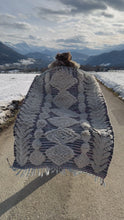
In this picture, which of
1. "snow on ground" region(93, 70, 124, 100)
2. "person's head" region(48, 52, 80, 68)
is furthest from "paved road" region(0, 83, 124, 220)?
"snow on ground" region(93, 70, 124, 100)

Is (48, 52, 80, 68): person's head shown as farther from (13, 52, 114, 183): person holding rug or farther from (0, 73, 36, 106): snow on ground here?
(0, 73, 36, 106): snow on ground

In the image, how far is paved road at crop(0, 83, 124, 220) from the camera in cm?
230

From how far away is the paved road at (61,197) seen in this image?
7.55 feet

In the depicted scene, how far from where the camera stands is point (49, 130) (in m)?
2.61

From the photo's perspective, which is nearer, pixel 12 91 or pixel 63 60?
pixel 63 60

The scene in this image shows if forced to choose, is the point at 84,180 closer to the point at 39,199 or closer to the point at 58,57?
the point at 39,199

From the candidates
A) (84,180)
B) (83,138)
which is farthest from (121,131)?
(83,138)

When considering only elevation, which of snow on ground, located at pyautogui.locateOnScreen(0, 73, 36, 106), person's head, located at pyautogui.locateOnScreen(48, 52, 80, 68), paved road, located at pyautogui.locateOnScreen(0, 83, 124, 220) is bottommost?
paved road, located at pyautogui.locateOnScreen(0, 83, 124, 220)

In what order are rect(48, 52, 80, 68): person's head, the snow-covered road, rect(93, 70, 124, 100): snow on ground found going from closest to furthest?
rect(48, 52, 80, 68): person's head, the snow-covered road, rect(93, 70, 124, 100): snow on ground

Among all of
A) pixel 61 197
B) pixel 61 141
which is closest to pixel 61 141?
pixel 61 141

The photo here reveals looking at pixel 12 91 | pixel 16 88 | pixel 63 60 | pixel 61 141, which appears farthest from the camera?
pixel 16 88

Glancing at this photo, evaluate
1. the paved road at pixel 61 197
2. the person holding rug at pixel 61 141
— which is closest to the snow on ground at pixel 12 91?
the person holding rug at pixel 61 141

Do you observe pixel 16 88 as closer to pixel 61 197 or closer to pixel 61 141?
pixel 61 141

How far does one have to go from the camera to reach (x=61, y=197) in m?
2.57
